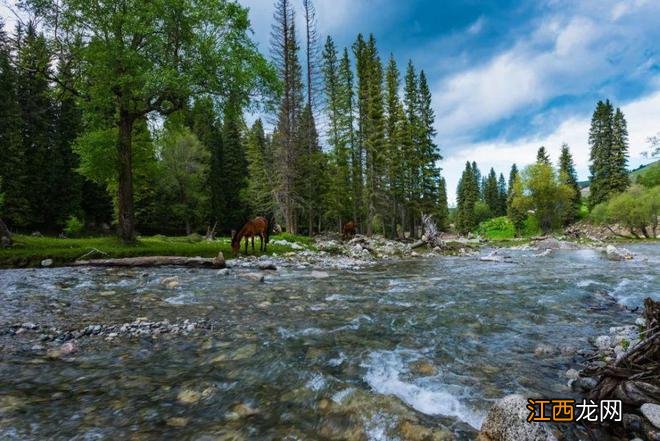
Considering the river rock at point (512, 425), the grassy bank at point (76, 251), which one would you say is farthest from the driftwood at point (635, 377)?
the grassy bank at point (76, 251)

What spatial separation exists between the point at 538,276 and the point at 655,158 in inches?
292

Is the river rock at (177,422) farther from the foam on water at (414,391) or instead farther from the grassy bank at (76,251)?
the grassy bank at (76,251)

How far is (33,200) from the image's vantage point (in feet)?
130

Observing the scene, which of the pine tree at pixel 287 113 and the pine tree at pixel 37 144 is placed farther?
the pine tree at pixel 37 144

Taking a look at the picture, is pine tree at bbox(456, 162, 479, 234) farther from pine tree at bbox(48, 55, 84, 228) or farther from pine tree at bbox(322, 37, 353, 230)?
pine tree at bbox(48, 55, 84, 228)

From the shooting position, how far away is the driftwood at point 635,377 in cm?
352

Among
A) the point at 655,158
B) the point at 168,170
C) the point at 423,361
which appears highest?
the point at 168,170

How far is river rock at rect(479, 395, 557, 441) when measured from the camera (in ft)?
Result: 10.3

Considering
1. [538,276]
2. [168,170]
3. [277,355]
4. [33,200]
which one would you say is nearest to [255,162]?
[168,170]

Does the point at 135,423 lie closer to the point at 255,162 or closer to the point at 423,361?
the point at 423,361

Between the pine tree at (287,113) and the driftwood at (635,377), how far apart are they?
29.4 meters

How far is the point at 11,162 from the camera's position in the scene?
37.1 meters

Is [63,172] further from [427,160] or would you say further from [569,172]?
[569,172]

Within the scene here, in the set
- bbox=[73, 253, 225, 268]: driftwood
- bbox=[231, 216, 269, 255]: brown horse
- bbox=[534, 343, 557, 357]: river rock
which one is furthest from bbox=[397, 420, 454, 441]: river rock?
bbox=[231, 216, 269, 255]: brown horse
